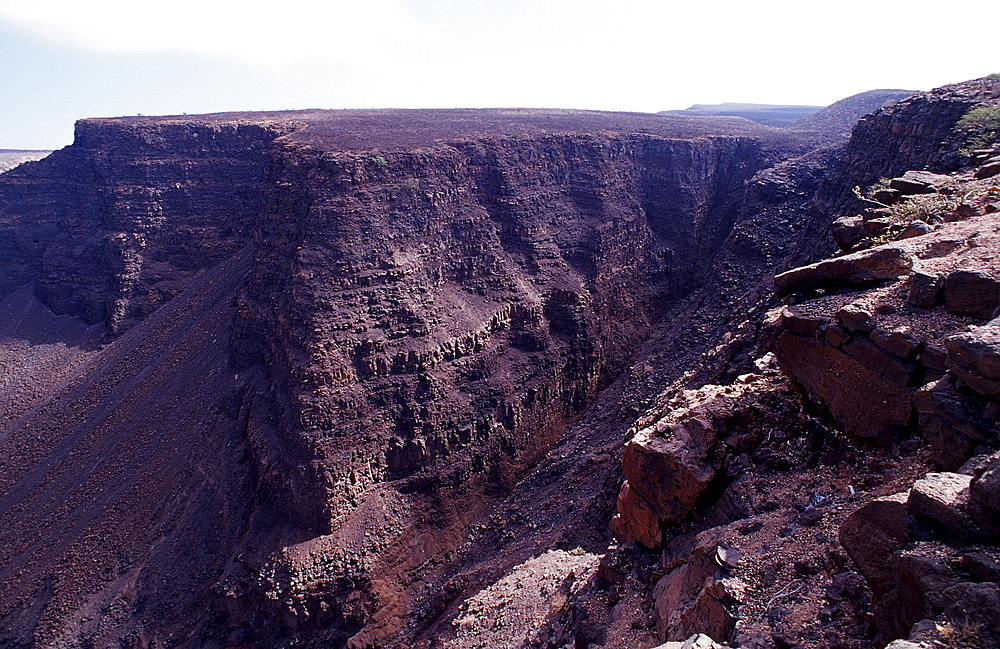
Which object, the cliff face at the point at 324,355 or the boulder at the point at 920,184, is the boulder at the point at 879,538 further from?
the cliff face at the point at 324,355

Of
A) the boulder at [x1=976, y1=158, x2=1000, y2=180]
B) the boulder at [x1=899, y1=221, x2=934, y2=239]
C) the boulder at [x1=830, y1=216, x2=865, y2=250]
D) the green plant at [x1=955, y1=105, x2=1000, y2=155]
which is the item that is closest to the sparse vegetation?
the boulder at [x1=899, y1=221, x2=934, y2=239]

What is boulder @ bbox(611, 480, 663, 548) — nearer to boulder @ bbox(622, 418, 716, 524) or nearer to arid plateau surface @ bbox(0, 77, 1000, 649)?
arid plateau surface @ bbox(0, 77, 1000, 649)

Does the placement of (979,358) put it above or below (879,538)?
above

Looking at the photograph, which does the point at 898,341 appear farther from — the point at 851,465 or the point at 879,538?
the point at 879,538

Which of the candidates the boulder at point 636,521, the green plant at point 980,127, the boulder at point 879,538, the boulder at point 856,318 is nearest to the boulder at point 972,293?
the boulder at point 856,318

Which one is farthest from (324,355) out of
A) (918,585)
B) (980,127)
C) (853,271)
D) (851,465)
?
(980,127)

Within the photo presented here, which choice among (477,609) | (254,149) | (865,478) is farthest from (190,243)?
(865,478)
